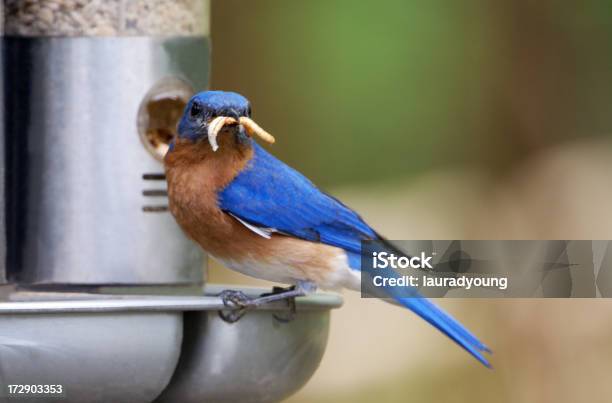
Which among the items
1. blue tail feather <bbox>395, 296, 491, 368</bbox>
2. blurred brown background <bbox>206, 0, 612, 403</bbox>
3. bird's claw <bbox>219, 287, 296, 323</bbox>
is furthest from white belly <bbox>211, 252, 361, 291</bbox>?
blurred brown background <bbox>206, 0, 612, 403</bbox>

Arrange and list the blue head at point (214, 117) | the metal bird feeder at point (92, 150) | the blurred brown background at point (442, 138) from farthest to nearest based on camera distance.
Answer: the blurred brown background at point (442, 138) < the metal bird feeder at point (92, 150) < the blue head at point (214, 117)

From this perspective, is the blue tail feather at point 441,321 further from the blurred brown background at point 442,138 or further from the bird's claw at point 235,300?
the blurred brown background at point 442,138

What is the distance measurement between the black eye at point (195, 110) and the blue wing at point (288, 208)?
319mm

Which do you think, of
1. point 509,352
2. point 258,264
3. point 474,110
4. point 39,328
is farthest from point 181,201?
point 474,110

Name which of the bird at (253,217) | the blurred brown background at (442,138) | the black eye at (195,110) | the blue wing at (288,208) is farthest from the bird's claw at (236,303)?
the blurred brown background at (442,138)

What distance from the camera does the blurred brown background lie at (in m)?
9.60

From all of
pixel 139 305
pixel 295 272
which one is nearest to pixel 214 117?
pixel 295 272

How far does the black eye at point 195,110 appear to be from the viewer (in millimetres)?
5766

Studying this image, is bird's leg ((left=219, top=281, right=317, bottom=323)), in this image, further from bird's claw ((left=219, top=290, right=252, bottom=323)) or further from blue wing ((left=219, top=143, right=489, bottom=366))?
blue wing ((left=219, top=143, right=489, bottom=366))

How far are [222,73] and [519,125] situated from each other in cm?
204

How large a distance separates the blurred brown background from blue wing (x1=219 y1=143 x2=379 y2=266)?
366 centimetres

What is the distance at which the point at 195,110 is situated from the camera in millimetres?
5797

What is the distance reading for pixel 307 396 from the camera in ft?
32.3

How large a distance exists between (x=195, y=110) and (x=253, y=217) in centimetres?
47
